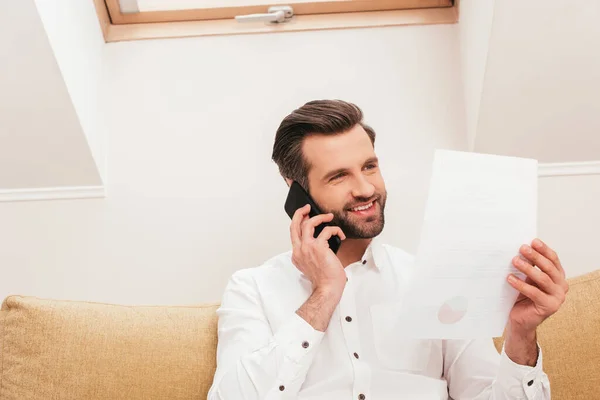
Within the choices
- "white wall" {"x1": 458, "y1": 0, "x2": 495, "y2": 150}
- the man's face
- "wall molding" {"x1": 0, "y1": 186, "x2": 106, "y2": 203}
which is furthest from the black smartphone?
"wall molding" {"x1": 0, "y1": 186, "x2": 106, "y2": 203}

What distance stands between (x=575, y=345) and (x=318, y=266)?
2.11 ft

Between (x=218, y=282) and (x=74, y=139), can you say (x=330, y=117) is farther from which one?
(x=74, y=139)

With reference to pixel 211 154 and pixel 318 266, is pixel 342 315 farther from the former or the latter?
pixel 211 154

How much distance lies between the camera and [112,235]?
7.47 ft

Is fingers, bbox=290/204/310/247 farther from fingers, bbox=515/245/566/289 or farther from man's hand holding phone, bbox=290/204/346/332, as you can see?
fingers, bbox=515/245/566/289

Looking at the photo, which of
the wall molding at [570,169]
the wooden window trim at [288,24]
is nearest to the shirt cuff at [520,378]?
the wall molding at [570,169]

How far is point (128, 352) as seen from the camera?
168 cm

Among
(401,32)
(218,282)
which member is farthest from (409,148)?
(218,282)

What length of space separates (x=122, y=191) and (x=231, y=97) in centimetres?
47

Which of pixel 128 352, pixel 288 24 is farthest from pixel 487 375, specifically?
pixel 288 24

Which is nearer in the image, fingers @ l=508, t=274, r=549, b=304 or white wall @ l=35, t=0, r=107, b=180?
fingers @ l=508, t=274, r=549, b=304

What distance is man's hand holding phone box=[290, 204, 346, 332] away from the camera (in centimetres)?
145

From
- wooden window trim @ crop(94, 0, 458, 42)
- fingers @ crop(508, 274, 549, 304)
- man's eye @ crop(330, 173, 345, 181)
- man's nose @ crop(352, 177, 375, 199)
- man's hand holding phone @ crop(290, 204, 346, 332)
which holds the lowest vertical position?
man's hand holding phone @ crop(290, 204, 346, 332)

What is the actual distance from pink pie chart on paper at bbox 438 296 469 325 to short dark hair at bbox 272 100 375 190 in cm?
55
